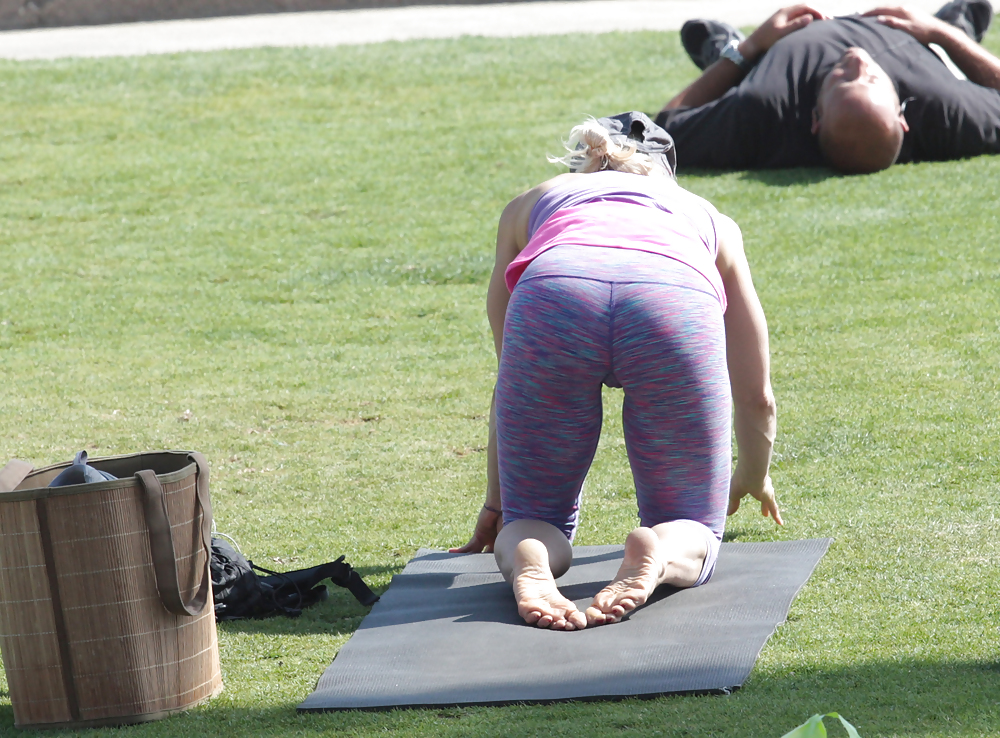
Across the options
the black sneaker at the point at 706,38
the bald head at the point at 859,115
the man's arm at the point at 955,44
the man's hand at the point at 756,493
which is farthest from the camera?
the black sneaker at the point at 706,38

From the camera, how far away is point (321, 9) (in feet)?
49.0

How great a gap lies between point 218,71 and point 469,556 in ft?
28.1

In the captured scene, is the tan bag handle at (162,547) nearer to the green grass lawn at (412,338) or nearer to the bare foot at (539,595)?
the green grass lawn at (412,338)

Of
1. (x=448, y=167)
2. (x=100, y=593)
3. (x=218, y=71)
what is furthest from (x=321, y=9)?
(x=100, y=593)

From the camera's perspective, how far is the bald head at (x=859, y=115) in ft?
26.3

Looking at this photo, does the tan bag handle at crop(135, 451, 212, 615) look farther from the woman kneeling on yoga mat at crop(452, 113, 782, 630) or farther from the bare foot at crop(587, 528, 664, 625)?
the bare foot at crop(587, 528, 664, 625)

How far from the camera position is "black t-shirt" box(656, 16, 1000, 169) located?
8.37m

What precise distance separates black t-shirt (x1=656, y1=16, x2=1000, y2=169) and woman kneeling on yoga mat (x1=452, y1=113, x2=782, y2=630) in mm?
5317

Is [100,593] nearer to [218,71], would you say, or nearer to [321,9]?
[218,71]

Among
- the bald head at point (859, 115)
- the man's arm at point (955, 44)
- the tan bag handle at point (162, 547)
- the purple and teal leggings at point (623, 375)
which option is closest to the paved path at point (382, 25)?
the man's arm at point (955, 44)

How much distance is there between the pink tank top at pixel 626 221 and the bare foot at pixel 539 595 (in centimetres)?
75

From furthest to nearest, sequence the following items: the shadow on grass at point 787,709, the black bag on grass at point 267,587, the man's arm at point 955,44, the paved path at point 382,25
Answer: the paved path at point 382,25 < the man's arm at point 955,44 < the black bag on grass at point 267,587 < the shadow on grass at point 787,709

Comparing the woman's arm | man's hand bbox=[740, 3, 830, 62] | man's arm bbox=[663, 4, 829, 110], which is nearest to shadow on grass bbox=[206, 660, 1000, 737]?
the woman's arm

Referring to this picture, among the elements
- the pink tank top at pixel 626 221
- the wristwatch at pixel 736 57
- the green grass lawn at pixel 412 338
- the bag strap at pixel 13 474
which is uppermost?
the pink tank top at pixel 626 221
